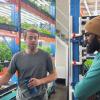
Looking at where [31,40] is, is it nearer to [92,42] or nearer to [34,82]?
[34,82]

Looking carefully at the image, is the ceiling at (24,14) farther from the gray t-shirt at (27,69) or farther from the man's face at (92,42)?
the man's face at (92,42)

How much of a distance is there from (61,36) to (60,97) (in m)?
3.16

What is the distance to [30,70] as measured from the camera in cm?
295

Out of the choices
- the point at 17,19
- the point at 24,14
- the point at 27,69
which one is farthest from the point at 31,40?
the point at 24,14

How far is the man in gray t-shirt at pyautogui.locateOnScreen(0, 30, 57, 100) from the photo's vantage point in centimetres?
294

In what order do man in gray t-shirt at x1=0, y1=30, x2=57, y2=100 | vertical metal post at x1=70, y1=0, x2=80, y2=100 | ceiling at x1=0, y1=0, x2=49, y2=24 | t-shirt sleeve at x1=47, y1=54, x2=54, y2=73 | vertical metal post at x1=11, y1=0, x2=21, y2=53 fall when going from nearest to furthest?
man in gray t-shirt at x1=0, y1=30, x2=57, y2=100
t-shirt sleeve at x1=47, y1=54, x2=54, y2=73
ceiling at x1=0, y1=0, x2=49, y2=24
vertical metal post at x1=11, y1=0, x2=21, y2=53
vertical metal post at x1=70, y1=0, x2=80, y2=100

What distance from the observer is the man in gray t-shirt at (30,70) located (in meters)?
2.94

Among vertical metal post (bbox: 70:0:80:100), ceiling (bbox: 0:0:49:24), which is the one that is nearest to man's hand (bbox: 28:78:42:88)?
ceiling (bbox: 0:0:49:24)

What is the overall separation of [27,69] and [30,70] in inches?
1.4

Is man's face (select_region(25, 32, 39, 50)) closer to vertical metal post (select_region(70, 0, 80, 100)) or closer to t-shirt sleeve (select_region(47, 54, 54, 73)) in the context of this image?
t-shirt sleeve (select_region(47, 54, 54, 73))

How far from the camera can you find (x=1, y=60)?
343 centimetres

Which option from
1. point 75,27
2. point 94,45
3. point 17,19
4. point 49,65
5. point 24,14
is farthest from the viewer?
point 75,27

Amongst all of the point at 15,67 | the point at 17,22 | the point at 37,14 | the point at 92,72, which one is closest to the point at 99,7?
the point at 37,14

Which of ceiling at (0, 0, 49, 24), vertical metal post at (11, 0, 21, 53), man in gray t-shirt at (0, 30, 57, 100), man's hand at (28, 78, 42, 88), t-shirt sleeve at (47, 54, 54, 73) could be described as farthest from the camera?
vertical metal post at (11, 0, 21, 53)
